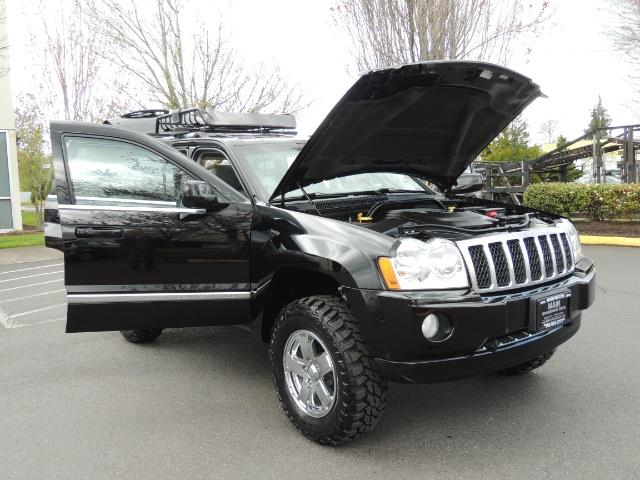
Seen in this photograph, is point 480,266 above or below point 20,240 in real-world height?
above

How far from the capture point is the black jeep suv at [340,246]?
9.32ft

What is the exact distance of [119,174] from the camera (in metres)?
3.89

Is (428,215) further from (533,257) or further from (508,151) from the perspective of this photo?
(508,151)

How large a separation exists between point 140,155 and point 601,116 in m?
79.2

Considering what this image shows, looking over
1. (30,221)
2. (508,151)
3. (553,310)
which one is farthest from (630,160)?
(30,221)

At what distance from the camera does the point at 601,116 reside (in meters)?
72.0

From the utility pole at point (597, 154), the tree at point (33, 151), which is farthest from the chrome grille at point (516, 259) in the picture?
the tree at point (33, 151)

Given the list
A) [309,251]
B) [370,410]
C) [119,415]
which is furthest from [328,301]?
[119,415]

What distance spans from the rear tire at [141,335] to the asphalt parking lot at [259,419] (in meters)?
0.10

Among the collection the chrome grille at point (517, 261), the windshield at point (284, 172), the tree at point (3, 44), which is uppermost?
the tree at point (3, 44)

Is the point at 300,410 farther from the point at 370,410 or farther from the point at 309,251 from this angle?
the point at 309,251

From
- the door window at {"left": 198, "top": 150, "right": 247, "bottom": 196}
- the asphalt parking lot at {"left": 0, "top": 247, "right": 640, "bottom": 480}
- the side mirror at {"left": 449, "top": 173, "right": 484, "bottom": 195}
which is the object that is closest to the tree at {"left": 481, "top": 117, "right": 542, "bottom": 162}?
the side mirror at {"left": 449, "top": 173, "right": 484, "bottom": 195}

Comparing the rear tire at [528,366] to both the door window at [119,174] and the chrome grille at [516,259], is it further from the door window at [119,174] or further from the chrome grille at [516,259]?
the door window at [119,174]

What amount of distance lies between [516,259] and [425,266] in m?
0.61
